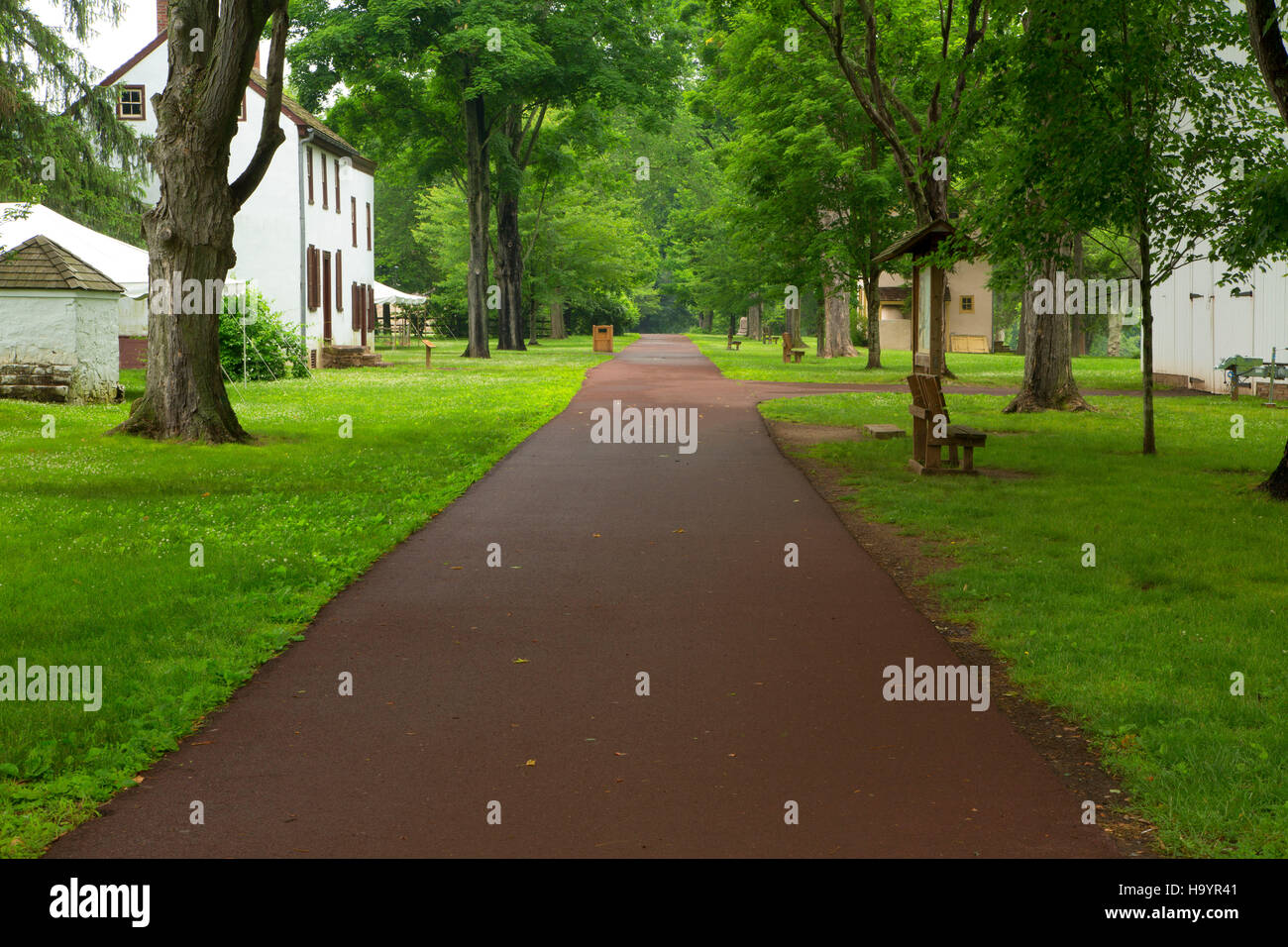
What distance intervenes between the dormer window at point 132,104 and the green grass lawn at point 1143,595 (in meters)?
27.1

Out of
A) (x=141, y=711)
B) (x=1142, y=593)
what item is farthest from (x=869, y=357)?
(x=141, y=711)

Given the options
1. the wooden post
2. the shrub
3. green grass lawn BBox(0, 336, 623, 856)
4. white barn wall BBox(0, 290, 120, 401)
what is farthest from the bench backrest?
the shrub

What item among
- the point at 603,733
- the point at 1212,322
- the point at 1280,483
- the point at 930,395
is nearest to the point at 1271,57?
the point at 1280,483

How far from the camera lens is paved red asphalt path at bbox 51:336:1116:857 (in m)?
4.41

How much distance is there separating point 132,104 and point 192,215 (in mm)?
22605

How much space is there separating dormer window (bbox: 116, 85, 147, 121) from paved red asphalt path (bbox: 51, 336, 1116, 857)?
3097 centimetres

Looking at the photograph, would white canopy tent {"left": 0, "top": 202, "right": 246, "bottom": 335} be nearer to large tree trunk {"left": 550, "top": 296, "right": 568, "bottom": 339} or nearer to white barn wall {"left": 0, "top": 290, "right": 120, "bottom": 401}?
white barn wall {"left": 0, "top": 290, "right": 120, "bottom": 401}

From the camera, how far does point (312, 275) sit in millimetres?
37531

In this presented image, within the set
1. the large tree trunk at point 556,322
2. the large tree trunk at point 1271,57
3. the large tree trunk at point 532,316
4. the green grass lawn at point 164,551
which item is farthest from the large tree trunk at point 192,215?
the large tree trunk at point 556,322

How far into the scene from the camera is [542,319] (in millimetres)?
79000

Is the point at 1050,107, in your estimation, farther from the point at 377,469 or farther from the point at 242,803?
the point at 242,803

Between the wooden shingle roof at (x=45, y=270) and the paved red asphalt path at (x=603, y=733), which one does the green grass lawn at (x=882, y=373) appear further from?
the paved red asphalt path at (x=603, y=733)

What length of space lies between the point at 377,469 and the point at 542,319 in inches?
2576

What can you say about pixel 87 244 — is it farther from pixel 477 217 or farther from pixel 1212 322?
pixel 1212 322
